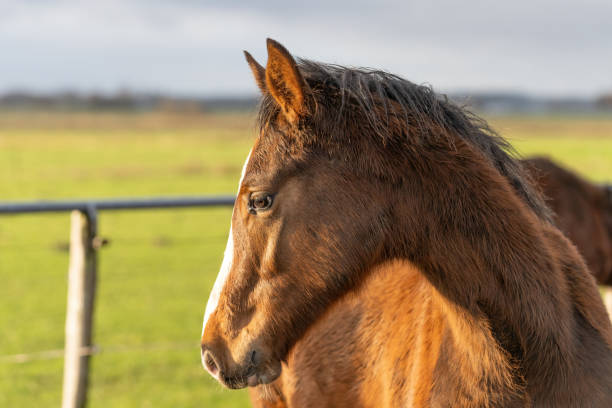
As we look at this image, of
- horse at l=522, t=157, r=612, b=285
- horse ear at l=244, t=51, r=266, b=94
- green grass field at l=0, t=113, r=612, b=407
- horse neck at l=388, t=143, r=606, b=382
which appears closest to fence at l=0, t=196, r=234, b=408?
green grass field at l=0, t=113, r=612, b=407

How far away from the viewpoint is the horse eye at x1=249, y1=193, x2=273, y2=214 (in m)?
2.07

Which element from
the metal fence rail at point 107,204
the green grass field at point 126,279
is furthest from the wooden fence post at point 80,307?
the green grass field at point 126,279

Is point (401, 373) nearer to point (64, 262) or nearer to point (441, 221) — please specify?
point (441, 221)

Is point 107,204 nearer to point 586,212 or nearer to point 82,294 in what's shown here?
point 82,294

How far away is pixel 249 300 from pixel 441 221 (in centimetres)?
67

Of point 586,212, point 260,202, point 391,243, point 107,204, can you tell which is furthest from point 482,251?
point 586,212

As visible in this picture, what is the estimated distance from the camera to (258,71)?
2.28 m

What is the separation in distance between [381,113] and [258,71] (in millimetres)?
476

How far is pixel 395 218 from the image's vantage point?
2.07 m

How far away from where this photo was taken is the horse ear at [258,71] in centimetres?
228

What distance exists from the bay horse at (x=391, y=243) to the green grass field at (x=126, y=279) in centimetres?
Answer: 32

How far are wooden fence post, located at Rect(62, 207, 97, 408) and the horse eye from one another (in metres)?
2.48

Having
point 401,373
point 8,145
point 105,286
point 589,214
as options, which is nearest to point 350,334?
point 401,373

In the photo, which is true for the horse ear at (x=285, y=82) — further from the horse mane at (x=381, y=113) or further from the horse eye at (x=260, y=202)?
the horse eye at (x=260, y=202)
